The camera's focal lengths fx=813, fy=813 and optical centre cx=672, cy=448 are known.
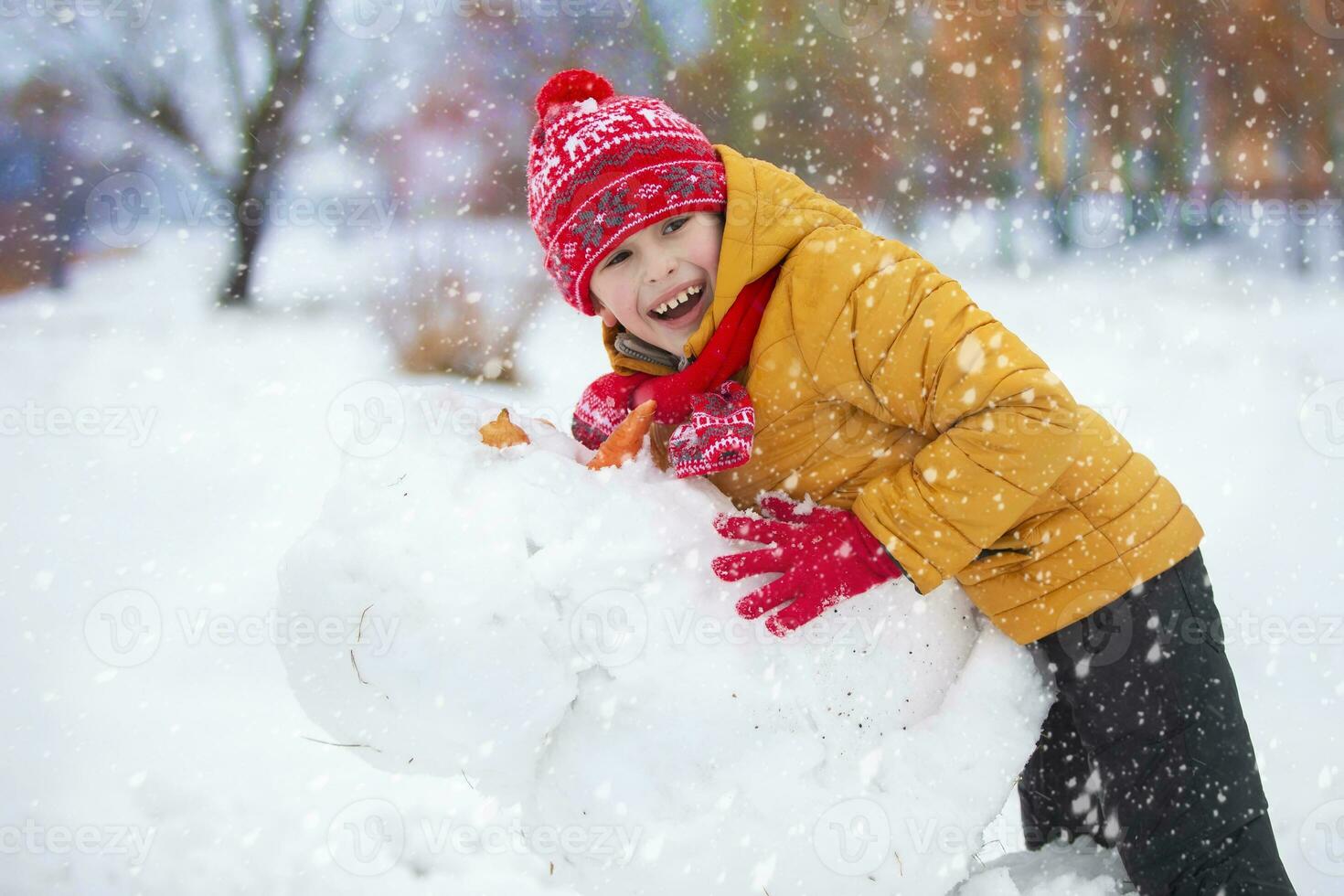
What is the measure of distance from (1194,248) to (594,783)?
3116 millimetres

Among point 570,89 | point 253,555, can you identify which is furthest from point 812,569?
point 253,555

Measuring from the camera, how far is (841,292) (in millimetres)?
951

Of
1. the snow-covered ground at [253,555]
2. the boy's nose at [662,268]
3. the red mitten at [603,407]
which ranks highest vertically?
the boy's nose at [662,268]

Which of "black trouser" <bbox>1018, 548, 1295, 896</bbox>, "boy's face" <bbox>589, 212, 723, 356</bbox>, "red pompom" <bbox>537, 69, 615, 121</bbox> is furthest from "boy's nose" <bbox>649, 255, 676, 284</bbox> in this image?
"black trouser" <bbox>1018, 548, 1295, 896</bbox>

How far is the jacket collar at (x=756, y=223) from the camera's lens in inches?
39.0

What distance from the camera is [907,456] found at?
1.01m

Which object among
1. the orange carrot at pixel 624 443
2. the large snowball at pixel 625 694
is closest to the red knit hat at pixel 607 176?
the orange carrot at pixel 624 443

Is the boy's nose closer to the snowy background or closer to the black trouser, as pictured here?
the snowy background

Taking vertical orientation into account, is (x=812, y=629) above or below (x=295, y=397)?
above

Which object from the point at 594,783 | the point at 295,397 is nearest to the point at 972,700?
the point at 594,783

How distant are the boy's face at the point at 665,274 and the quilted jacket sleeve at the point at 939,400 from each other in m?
0.17

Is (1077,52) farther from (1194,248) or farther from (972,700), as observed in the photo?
(972,700)

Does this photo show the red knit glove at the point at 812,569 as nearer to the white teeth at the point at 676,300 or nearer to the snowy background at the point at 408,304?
the white teeth at the point at 676,300

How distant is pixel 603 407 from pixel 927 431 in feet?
1.48
